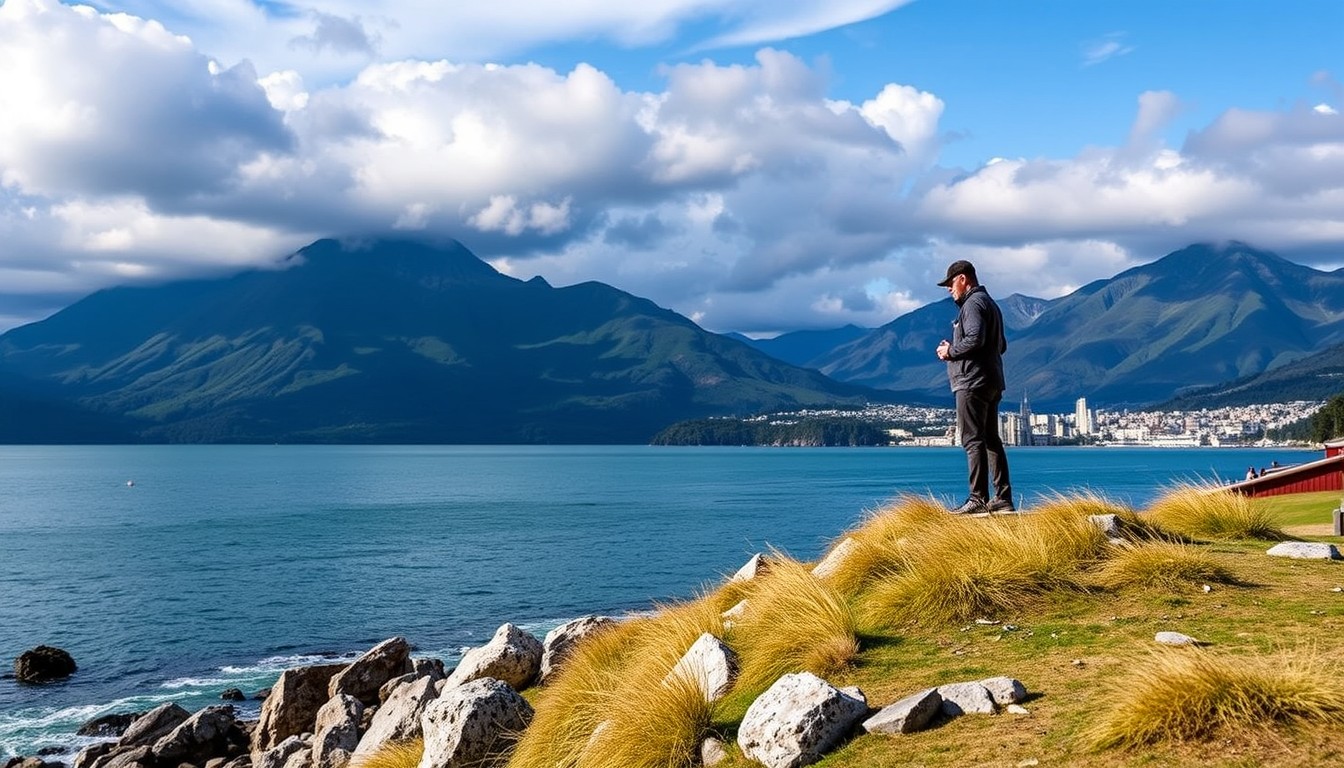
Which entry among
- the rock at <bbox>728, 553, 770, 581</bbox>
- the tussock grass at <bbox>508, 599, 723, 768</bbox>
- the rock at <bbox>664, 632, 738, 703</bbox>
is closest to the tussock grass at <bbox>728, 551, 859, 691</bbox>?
→ the rock at <bbox>664, 632, 738, 703</bbox>

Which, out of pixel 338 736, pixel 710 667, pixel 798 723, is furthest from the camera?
pixel 338 736

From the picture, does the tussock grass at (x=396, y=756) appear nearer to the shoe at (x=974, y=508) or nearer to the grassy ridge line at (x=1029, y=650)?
the grassy ridge line at (x=1029, y=650)

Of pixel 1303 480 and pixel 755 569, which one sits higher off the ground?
pixel 755 569

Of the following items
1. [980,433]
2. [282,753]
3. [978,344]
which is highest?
[978,344]

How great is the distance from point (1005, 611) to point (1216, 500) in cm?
771

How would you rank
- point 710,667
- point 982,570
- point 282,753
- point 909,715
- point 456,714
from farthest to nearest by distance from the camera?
point 282,753
point 982,570
point 456,714
point 710,667
point 909,715

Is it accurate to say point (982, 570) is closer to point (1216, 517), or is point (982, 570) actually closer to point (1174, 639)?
point (1174, 639)

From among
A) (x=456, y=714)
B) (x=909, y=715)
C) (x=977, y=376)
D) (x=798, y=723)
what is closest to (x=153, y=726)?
(x=456, y=714)

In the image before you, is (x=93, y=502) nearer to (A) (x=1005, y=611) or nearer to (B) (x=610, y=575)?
(B) (x=610, y=575)

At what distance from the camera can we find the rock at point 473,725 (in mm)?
10328

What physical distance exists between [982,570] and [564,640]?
23.1 ft

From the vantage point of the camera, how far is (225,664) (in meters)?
33.9

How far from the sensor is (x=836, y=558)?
45.0 feet

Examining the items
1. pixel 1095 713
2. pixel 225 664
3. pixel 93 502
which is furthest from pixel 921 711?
pixel 93 502
